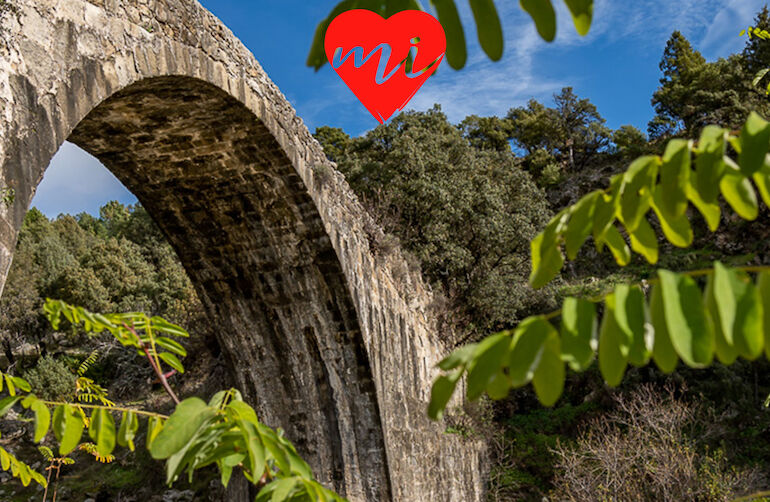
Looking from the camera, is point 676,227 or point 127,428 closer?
point 676,227

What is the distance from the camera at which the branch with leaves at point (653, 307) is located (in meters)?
0.90

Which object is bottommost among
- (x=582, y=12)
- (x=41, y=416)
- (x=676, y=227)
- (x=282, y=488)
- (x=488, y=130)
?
(x=282, y=488)

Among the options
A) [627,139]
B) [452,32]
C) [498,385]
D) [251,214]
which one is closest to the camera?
[498,385]

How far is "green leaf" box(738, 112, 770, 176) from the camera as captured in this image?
40.5 inches

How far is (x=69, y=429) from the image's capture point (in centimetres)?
150

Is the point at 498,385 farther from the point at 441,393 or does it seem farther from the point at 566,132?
the point at 566,132

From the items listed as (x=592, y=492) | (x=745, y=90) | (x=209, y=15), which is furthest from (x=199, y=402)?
(x=745, y=90)

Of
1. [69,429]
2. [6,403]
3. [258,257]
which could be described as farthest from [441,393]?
[258,257]

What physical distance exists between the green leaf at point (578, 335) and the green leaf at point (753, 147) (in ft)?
1.12

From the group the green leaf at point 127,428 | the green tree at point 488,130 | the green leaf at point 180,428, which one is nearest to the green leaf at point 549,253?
the green leaf at point 180,428

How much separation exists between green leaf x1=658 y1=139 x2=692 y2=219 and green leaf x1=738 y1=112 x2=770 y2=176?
Answer: 90 millimetres

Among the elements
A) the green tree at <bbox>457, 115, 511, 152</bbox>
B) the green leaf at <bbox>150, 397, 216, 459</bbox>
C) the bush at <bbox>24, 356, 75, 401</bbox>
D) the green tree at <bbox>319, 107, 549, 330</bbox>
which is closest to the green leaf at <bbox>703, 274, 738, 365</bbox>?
the green leaf at <bbox>150, 397, 216, 459</bbox>

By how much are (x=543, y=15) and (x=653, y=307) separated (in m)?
0.52

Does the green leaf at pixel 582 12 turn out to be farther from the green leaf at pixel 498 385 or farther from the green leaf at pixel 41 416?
the green leaf at pixel 41 416
